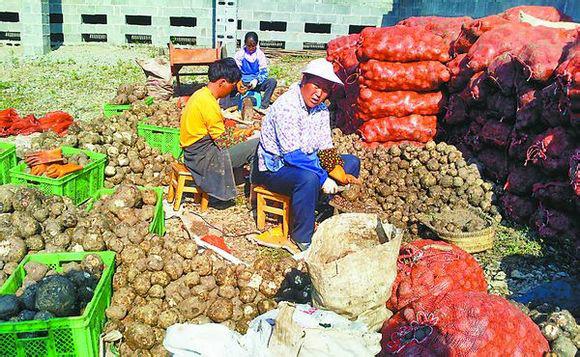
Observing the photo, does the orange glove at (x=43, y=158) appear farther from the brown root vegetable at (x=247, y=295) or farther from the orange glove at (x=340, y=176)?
the orange glove at (x=340, y=176)

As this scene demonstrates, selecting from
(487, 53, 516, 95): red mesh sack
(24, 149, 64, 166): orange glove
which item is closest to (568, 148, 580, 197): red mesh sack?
(487, 53, 516, 95): red mesh sack

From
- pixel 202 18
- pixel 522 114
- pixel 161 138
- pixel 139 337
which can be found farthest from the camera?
pixel 202 18

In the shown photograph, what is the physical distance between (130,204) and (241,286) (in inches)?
59.6

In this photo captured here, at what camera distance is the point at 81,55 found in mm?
13578

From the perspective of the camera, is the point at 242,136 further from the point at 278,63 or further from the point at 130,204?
the point at 278,63

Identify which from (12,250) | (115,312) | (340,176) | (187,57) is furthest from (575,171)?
(187,57)

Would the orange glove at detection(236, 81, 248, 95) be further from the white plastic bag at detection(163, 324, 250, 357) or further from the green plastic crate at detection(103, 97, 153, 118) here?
the white plastic bag at detection(163, 324, 250, 357)

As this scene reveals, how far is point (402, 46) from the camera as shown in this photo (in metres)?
6.70

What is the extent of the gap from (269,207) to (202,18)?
1019 centimetres

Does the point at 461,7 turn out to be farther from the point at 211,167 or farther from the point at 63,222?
the point at 63,222

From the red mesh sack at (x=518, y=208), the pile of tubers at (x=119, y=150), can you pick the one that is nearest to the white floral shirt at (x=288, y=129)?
the pile of tubers at (x=119, y=150)

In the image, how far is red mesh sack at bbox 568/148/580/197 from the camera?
443cm

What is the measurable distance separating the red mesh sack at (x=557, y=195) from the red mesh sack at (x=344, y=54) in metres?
3.47

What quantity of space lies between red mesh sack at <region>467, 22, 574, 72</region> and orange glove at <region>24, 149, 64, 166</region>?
4959 millimetres
